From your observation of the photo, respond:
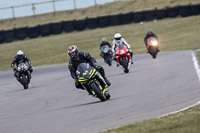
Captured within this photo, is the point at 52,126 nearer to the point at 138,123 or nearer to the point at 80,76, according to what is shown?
the point at 138,123

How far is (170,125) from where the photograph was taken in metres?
7.79

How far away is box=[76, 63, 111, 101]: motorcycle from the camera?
39.2 feet

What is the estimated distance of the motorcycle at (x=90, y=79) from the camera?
11.9m

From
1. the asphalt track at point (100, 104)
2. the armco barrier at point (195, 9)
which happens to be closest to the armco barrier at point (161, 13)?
the armco barrier at point (195, 9)

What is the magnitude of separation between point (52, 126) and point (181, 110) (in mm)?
2196

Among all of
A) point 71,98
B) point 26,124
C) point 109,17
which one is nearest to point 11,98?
point 71,98

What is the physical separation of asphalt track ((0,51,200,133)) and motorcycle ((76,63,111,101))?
0.29m

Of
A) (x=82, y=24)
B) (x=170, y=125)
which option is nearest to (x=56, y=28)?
(x=82, y=24)

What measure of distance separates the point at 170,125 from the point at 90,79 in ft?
14.4

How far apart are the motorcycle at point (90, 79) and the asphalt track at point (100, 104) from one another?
292 mm

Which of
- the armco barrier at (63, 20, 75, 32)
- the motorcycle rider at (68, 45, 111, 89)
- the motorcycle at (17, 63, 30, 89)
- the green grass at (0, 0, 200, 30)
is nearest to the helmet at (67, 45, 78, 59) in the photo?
the motorcycle rider at (68, 45, 111, 89)

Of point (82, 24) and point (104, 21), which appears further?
point (82, 24)

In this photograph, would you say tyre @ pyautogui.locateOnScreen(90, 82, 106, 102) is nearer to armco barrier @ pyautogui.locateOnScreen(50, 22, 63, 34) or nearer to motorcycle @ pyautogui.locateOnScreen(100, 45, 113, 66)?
motorcycle @ pyautogui.locateOnScreen(100, 45, 113, 66)

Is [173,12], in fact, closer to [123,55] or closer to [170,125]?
[123,55]
